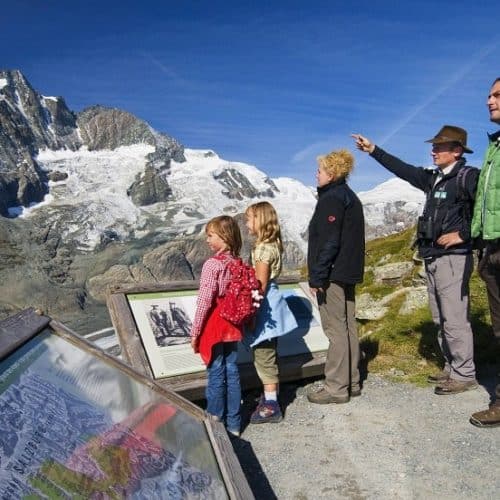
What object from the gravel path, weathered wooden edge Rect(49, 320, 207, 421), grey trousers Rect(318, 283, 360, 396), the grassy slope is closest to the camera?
weathered wooden edge Rect(49, 320, 207, 421)

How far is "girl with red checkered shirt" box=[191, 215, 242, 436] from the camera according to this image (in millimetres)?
6727

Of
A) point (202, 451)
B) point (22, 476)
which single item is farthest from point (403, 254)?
point (22, 476)

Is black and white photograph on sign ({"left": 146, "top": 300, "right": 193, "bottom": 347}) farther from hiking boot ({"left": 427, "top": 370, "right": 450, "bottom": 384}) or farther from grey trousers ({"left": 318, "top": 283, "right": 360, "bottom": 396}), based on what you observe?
hiking boot ({"left": 427, "top": 370, "right": 450, "bottom": 384})

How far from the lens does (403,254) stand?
1806cm

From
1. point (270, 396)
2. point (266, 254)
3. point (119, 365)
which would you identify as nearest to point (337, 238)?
point (266, 254)

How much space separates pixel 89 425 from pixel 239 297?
3018 millimetres

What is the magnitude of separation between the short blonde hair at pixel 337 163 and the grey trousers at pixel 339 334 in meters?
1.67

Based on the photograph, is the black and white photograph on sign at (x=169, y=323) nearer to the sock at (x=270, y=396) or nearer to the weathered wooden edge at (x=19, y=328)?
the sock at (x=270, y=396)

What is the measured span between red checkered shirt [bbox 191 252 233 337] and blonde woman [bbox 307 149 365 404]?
1547mm

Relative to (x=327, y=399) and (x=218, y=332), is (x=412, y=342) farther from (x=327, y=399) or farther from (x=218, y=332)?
(x=218, y=332)

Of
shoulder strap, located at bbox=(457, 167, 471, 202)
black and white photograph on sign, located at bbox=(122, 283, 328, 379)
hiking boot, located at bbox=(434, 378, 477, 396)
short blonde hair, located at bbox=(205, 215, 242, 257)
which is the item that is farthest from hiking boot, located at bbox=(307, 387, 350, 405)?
shoulder strap, located at bbox=(457, 167, 471, 202)

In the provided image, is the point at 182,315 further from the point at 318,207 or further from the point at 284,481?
the point at 284,481

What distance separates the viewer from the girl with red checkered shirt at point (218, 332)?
22.1ft

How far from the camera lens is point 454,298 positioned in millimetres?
7602
